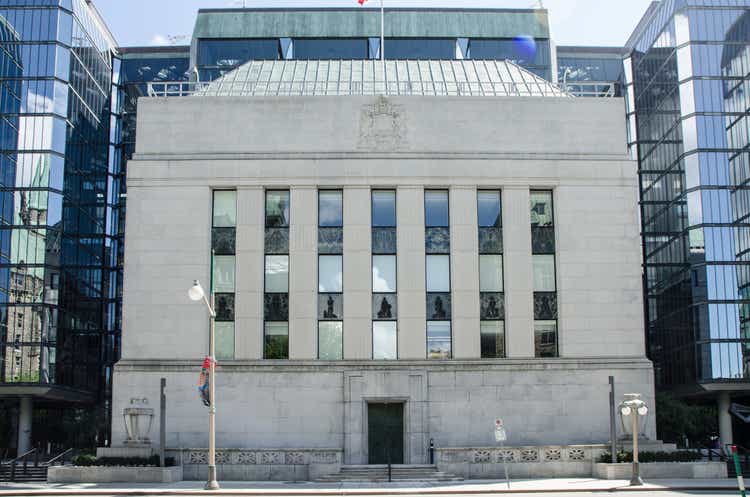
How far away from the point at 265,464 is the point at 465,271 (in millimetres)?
14339

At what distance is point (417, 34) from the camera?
89.0m

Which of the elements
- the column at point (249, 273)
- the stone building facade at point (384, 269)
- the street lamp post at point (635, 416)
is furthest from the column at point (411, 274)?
the street lamp post at point (635, 416)

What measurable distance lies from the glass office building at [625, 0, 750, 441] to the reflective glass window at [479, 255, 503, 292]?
27871 mm

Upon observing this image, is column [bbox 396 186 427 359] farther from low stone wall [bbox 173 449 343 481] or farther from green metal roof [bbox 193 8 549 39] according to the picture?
green metal roof [bbox 193 8 549 39]

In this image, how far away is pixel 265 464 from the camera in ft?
143

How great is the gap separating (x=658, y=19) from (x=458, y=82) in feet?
104

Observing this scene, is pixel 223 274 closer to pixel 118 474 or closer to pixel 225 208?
pixel 225 208

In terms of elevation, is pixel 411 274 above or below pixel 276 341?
above

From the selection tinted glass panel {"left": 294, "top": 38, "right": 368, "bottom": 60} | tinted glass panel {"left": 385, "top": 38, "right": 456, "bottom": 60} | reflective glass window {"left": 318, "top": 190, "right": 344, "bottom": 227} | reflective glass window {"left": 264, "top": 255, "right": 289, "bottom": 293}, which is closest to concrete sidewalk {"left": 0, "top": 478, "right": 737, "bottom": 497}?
reflective glass window {"left": 264, "top": 255, "right": 289, "bottom": 293}

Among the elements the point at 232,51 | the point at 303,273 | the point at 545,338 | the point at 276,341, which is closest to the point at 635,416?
the point at 545,338

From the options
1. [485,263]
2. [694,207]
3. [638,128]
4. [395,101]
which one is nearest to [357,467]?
[485,263]

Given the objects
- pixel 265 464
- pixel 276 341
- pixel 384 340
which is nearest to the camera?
pixel 265 464

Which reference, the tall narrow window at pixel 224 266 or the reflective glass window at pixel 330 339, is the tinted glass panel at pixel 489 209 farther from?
the tall narrow window at pixel 224 266

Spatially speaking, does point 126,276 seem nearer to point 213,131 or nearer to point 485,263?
point 213,131
